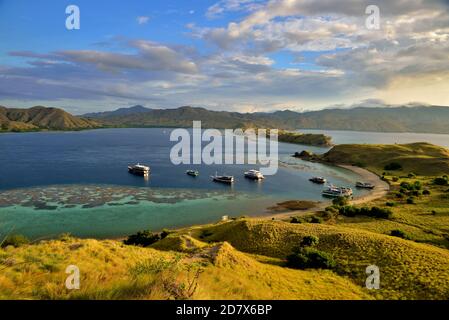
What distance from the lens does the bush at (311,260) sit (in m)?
27.9

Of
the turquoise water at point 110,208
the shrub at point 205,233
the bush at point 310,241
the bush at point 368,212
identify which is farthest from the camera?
the bush at point 368,212

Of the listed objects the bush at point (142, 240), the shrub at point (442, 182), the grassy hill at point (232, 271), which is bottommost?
the bush at point (142, 240)

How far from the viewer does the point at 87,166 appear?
112 metres

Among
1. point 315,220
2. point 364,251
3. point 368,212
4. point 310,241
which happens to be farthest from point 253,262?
point 368,212

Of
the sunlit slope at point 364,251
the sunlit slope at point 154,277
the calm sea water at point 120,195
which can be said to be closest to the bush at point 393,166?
the calm sea water at point 120,195

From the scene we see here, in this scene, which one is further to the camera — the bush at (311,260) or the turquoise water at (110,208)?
the turquoise water at (110,208)

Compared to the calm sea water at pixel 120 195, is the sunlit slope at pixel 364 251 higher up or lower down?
higher up

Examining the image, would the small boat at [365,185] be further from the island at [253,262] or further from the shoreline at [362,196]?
the island at [253,262]

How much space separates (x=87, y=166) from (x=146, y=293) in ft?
363

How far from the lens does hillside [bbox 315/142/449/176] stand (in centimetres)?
11250

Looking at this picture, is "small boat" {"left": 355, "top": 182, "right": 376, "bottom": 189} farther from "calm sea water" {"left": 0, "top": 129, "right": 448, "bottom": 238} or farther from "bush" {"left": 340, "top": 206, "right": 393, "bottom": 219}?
"bush" {"left": 340, "top": 206, "right": 393, "bottom": 219}

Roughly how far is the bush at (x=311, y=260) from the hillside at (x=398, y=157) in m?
98.4

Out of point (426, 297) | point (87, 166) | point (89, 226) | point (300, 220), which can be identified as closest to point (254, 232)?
point (300, 220)

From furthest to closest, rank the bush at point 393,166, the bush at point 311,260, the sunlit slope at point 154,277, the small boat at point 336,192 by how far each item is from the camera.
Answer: the bush at point 393,166
the small boat at point 336,192
the bush at point 311,260
the sunlit slope at point 154,277
